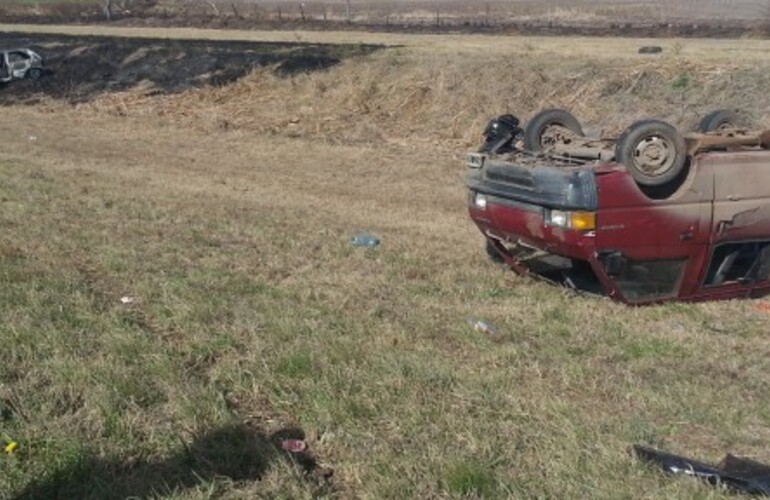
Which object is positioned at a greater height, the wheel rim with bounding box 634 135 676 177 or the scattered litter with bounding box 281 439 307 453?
the wheel rim with bounding box 634 135 676 177

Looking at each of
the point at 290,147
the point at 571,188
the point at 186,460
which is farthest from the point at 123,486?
the point at 290,147

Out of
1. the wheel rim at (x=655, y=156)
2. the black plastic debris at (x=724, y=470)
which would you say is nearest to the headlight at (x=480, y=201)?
the wheel rim at (x=655, y=156)

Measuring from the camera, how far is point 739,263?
776 cm

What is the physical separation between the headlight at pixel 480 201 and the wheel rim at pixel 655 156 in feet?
4.34

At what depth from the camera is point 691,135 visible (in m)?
7.72

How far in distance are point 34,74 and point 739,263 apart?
27842mm

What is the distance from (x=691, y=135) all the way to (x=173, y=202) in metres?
6.40

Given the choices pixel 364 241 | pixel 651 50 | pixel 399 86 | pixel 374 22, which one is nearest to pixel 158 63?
pixel 399 86

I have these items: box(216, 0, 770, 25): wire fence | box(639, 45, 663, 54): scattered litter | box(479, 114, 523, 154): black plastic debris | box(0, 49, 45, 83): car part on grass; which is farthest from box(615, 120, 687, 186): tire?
box(216, 0, 770, 25): wire fence

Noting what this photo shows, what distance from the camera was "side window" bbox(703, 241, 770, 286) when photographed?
7629mm

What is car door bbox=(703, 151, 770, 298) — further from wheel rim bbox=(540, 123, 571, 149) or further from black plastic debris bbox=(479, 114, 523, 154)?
black plastic debris bbox=(479, 114, 523, 154)

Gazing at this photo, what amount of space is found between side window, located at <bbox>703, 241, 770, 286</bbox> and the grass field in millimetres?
213

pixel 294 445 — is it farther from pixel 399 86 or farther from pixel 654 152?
pixel 399 86

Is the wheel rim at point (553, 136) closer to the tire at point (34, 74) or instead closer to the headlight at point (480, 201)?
the headlight at point (480, 201)
